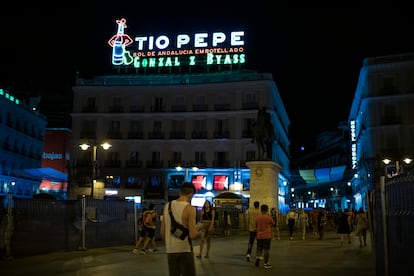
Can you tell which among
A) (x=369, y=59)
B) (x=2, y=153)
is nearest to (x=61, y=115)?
(x=2, y=153)

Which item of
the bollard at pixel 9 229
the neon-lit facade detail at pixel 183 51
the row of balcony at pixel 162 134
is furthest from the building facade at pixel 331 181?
the bollard at pixel 9 229

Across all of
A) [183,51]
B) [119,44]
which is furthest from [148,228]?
[119,44]

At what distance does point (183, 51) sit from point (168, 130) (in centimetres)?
1091

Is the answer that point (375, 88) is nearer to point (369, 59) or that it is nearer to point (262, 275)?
point (369, 59)

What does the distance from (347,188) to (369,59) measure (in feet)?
118

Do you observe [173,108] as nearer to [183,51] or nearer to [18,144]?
[183,51]

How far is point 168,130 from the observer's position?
66.5 meters

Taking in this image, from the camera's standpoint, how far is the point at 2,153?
61375mm

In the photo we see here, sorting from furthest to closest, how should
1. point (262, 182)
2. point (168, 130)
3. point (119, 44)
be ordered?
point (119, 44) → point (168, 130) → point (262, 182)

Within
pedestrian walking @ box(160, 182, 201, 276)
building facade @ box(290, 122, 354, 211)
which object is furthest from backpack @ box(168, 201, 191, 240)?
building facade @ box(290, 122, 354, 211)

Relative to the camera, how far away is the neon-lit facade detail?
6738 centimetres

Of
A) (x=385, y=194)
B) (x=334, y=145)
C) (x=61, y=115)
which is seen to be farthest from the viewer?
(x=334, y=145)

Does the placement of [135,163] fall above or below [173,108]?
below

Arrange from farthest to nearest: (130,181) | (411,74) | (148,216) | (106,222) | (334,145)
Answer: (334,145) → (130,181) → (411,74) → (106,222) → (148,216)
